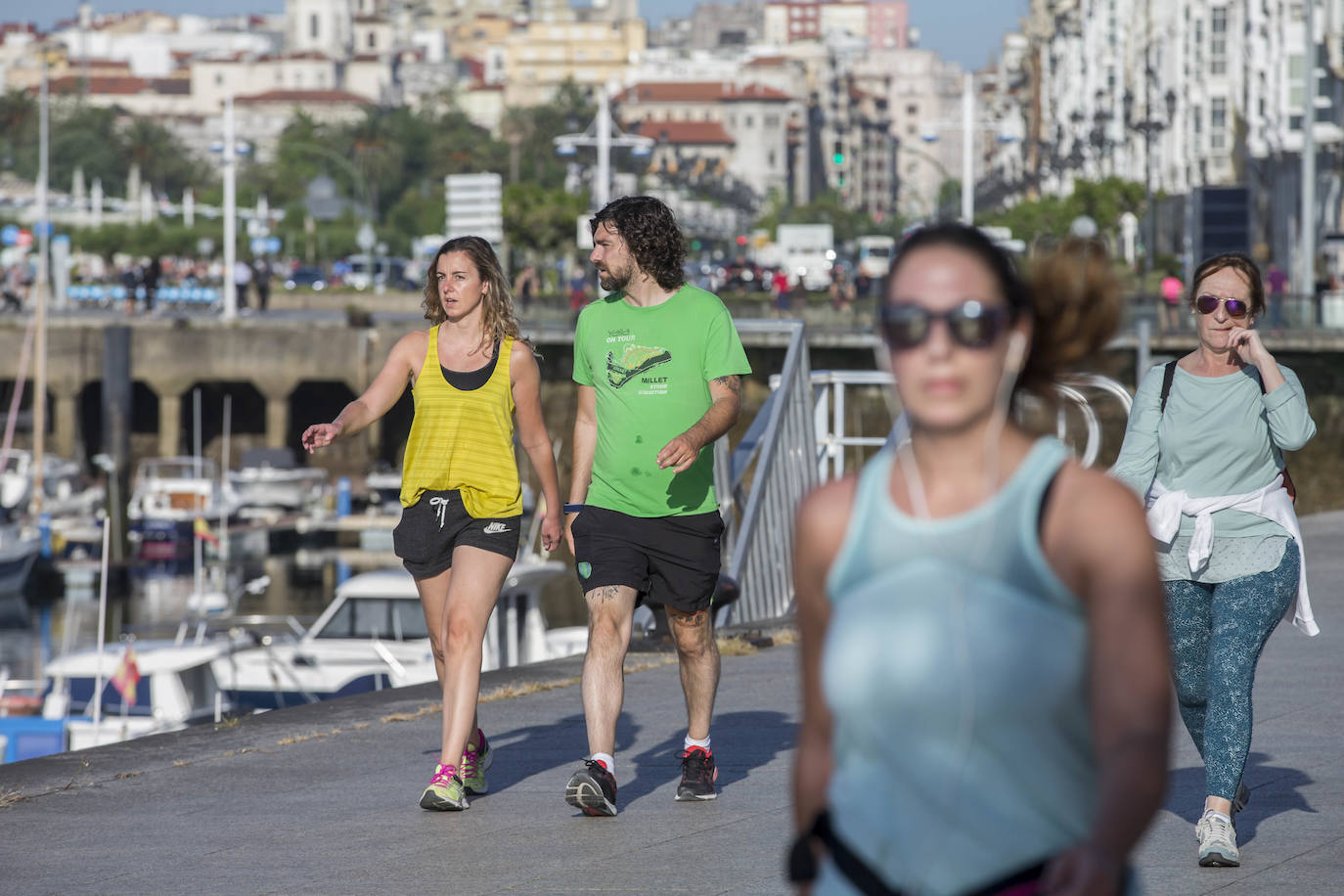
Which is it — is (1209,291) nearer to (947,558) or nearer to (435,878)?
(435,878)

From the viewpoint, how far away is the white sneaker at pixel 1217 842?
5.35 meters

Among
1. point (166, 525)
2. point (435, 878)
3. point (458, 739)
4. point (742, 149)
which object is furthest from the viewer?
point (742, 149)

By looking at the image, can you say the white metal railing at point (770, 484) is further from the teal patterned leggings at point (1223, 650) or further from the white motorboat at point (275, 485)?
the white motorboat at point (275, 485)

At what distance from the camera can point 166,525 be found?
44594 mm

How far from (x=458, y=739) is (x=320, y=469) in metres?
45.6

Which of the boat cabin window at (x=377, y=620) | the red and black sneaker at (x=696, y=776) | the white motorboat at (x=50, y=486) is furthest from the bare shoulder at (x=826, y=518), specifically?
the white motorboat at (x=50, y=486)

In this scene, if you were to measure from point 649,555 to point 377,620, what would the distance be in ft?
52.7

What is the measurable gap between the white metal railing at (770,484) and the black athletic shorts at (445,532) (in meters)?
3.87

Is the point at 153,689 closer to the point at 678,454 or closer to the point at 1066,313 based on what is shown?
the point at 678,454

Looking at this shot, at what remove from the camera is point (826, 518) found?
2518mm

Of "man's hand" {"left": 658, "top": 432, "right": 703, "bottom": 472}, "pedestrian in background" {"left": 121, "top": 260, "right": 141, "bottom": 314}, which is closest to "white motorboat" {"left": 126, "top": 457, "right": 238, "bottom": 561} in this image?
"pedestrian in background" {"left": 121, "top": 260, "right": 141, "bottom": 314}

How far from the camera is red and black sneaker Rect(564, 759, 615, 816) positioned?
238 inches

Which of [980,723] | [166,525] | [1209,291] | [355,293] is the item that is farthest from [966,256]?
[355,293]

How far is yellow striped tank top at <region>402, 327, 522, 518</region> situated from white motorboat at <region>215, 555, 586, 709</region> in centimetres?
1221
